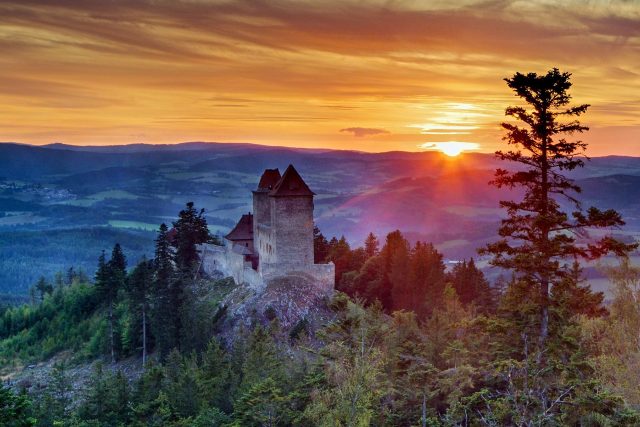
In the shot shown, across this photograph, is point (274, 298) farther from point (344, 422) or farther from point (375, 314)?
point (344, 422)

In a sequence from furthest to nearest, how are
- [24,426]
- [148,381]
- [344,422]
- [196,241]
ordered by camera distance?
[196,241], [148,381], [344,422], [24,426]

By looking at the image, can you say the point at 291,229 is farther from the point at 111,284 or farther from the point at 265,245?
the point at 111,284

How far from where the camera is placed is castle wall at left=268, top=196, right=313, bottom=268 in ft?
189

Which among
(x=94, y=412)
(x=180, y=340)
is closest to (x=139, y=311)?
(x=180, y=340)

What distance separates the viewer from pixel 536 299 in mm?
25625

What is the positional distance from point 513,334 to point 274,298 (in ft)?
107

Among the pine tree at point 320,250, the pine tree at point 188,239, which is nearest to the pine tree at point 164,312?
the pine tree at point 188,239

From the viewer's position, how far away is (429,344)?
38625mm

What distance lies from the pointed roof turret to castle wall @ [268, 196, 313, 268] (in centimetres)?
38

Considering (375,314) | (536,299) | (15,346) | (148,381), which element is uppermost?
(536,299)

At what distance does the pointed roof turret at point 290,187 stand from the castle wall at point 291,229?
0.38 meters

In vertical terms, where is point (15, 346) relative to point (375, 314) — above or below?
below

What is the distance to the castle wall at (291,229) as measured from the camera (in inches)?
2267

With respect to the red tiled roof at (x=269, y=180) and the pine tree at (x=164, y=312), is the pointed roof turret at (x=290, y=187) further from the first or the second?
the pine tree at (x=164, y=312)
